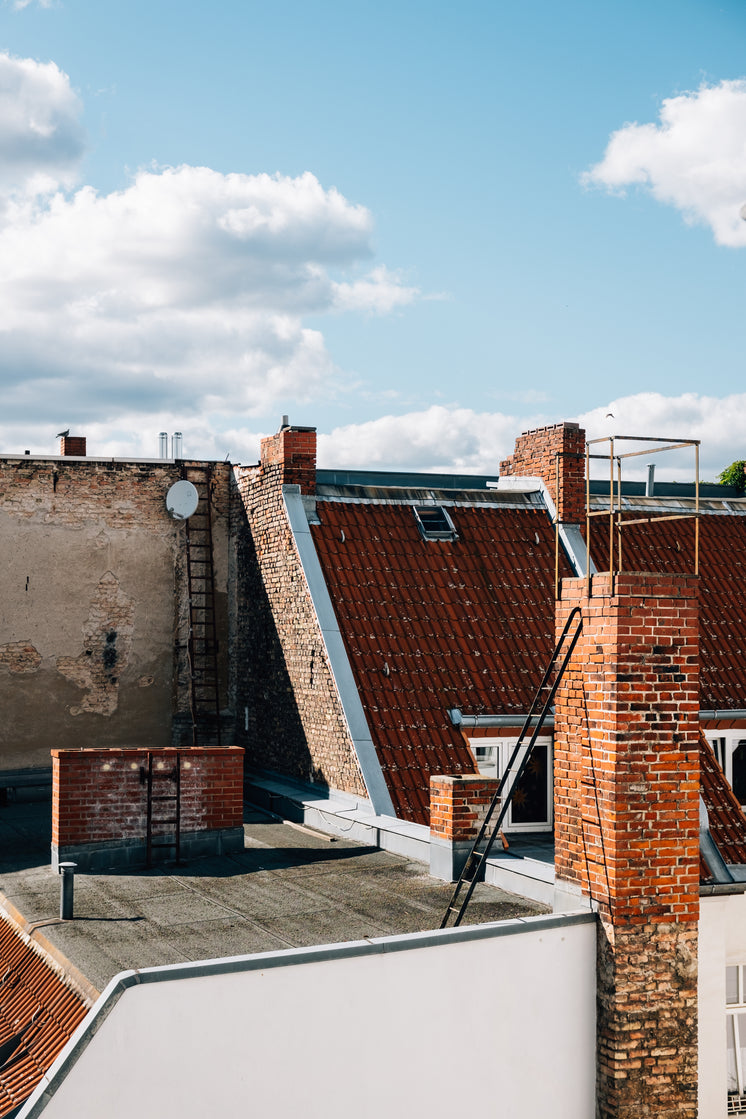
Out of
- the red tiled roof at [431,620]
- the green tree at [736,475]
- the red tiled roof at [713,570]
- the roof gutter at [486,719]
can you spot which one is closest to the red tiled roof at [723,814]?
the roof gutter at [486,719]

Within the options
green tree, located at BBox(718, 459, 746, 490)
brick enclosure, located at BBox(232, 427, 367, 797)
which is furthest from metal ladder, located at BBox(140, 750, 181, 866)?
green tree, located at BBox(718, 459, 746, 490)

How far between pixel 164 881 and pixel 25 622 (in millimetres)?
8713

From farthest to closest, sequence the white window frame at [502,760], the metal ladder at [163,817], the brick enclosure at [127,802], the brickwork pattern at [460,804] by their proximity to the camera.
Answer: the white window frame at [502,760] < the metal ladder at [163,817] < the brick enclosure at [127,802] < the brickwork pattern at [460,804]

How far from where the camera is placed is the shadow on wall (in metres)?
16.7

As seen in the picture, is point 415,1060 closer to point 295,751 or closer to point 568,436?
point 295,751

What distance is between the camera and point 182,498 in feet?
62.6

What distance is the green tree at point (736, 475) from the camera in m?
40.6

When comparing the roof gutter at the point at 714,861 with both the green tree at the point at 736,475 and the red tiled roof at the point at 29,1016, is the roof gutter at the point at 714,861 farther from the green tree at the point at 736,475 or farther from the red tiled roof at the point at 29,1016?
the green tree at the point at 736,475

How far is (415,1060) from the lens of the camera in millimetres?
7441

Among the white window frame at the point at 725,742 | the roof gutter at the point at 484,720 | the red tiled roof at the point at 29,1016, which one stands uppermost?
the roof gutter at the point at 484,720

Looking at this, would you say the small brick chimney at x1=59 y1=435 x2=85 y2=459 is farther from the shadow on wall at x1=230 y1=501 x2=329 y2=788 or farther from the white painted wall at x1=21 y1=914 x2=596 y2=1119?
the white painted wall at x1=21 y1=914 x2=596 y2=1119

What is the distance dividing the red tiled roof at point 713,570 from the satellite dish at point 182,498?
279 inches

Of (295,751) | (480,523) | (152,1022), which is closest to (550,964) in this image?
(152,1022)

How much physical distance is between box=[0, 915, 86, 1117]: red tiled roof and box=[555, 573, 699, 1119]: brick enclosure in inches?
152
